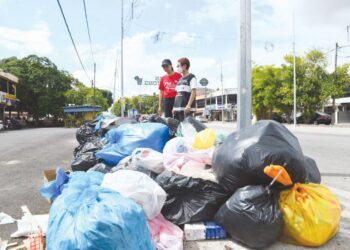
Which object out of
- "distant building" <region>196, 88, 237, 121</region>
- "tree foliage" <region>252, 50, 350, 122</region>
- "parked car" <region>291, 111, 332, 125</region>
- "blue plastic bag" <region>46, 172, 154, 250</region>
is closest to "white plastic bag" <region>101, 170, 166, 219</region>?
"blue plastic bag" <region>46, 172, 154, 250</region>

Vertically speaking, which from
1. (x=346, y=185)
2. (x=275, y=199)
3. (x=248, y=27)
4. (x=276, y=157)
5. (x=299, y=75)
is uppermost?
(x=299, y=75)

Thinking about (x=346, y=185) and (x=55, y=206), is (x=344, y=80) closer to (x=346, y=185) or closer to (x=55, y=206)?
(x=346, y=185)

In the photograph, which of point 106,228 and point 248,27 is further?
point 248,27

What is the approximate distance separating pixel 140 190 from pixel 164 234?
369mm

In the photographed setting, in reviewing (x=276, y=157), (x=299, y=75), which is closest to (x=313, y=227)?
(x=276, y=157)

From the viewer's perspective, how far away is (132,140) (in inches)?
164

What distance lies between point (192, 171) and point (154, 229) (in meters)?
0.73

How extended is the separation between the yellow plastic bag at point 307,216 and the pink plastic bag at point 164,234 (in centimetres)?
80

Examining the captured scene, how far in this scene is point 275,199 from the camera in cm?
255

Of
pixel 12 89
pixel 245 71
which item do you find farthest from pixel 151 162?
pixel 12 89

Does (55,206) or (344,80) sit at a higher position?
(344,80)

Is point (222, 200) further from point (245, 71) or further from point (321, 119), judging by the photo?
point (321, 119)

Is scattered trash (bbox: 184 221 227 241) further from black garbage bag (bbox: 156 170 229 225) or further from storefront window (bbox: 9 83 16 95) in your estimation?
storefront window (bbox: 9 83 16 95)

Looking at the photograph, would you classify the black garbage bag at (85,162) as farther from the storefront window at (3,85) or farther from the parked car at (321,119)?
the storefront window at (3,85)
